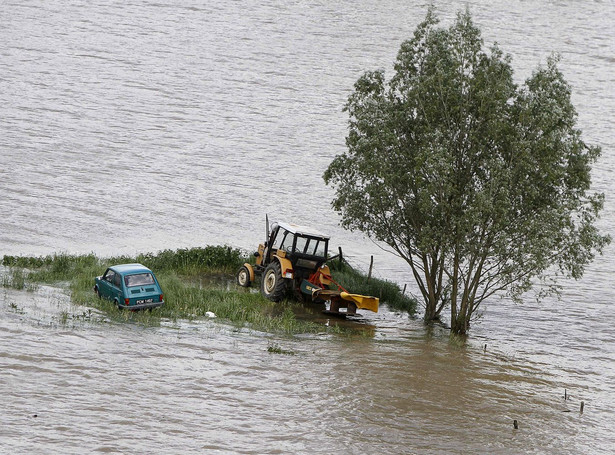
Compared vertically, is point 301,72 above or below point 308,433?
above

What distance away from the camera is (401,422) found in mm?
16969

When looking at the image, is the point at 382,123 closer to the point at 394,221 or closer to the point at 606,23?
the point at 394,221

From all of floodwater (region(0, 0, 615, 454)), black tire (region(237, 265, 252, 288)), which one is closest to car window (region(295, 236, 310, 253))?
black tire (region(237, 265, 252, 288))

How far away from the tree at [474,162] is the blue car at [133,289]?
7.24 metres

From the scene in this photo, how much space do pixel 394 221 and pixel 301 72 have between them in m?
39.4

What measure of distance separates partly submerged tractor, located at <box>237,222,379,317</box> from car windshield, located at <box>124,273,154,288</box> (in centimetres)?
403

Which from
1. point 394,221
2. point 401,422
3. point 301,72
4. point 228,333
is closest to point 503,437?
point 401,422

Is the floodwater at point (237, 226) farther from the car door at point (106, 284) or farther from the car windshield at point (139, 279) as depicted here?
the car windshield at point (139, 279)

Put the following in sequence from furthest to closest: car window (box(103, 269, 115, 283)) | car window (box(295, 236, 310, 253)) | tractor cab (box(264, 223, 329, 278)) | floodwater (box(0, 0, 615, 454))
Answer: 1. car window (box(295, 236, 310, 253))
2. tractor cab (box(264, 223, 329, 278))
3. car window (box(103, 269, 115, 283))
4. floodwater (box(0, 0, 615, 454))

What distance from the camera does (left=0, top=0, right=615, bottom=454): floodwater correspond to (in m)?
16.4

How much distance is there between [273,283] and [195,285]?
8.78 ft

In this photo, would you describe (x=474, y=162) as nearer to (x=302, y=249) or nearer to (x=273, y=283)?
(x=302, y=249)

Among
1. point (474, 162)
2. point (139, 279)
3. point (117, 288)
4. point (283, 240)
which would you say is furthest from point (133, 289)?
point (474, 162)

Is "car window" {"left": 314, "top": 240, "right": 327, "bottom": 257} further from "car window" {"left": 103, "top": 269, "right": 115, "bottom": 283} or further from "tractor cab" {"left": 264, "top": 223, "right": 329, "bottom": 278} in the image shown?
"car window" {"left": 103, "top": 269, "right": 115, "bottom": 283}
